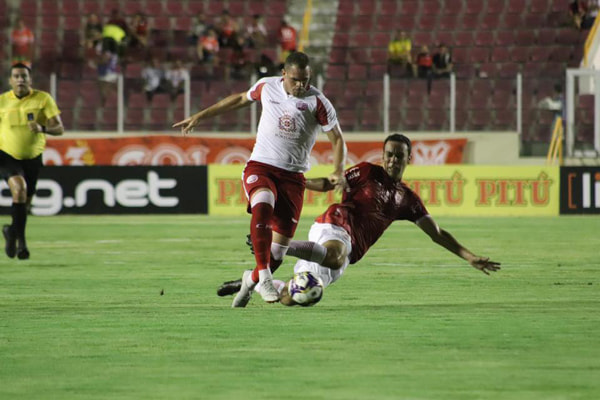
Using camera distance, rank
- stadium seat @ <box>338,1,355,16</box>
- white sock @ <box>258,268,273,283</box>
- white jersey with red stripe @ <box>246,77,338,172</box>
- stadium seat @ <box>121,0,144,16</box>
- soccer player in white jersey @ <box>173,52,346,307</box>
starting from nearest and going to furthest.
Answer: white sock @ <box>258,268,273,283</box> < soccer player in white jersey @ <box>173,52,346,307</box> < white jersey with red stripe @ <box>246,77,338,172</box> < stadium seat @ <box>121,0,144,16</box> < stadium seat @ <box>338,1,355,16</box>

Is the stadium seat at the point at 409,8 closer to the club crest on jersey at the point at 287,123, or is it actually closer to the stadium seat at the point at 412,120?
the stadium seat at the point at 412,120

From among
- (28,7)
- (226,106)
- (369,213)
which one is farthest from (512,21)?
(226,106)

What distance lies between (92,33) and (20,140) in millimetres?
14922

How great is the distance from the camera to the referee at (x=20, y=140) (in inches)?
539

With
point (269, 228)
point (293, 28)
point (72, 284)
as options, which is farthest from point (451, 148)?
point (269, 228)

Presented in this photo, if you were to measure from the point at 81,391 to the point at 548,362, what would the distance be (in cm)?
244

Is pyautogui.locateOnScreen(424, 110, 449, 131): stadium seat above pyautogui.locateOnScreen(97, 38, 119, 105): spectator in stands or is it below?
below

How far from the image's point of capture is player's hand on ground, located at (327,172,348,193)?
845 centimetres

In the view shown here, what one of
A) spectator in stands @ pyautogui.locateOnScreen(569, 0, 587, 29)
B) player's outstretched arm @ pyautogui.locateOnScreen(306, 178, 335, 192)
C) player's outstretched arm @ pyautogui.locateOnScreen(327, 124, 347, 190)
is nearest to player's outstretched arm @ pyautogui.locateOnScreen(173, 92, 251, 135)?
player's outstretched arm @ pyautogui.locateOnScreen(327, 124, 347, 190)

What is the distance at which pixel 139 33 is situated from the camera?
28.8 metres

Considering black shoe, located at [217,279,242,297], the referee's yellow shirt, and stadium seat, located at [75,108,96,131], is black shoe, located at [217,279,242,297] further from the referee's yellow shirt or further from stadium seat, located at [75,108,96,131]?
stadium seat, located at [75,108,96,131]

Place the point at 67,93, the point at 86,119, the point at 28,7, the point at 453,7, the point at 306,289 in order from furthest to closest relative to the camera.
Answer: the point at 453,7 < the point at 28,7 < the point at 86,119 < the point at 67,93 < the point at 306,289

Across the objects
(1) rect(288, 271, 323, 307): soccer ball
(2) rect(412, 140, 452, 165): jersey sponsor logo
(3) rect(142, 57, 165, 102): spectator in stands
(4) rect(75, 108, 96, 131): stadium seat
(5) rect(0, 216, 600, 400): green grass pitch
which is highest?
(3) rect(142, 57, 165, 102): spectator in stands

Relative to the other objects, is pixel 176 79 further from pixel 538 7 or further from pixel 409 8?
pixel 538 7
